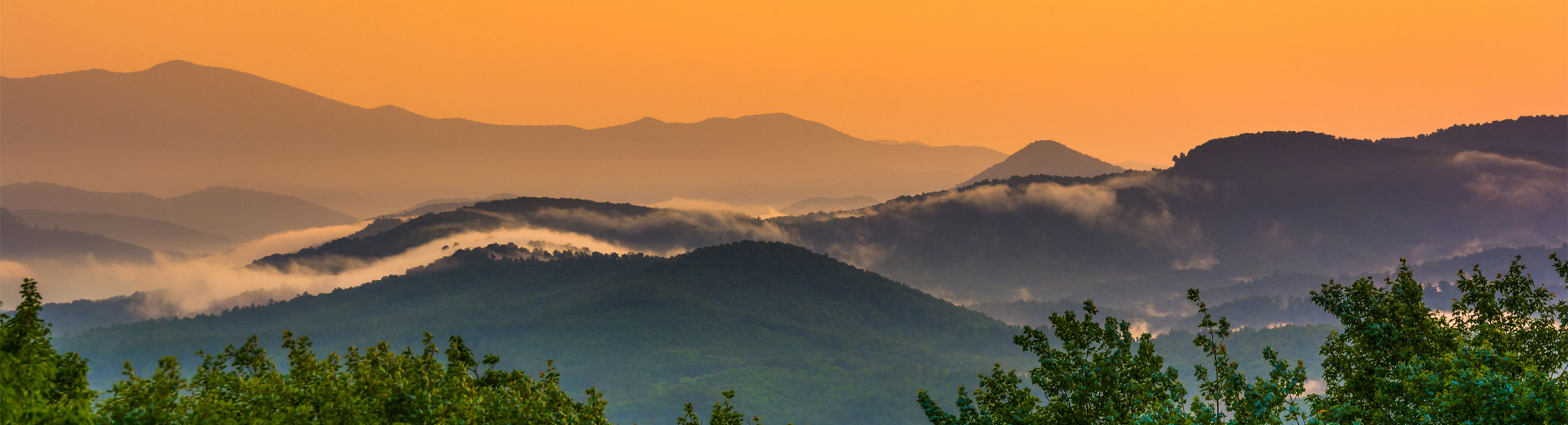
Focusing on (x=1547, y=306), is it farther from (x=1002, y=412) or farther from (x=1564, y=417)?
(x=1002, y=412)

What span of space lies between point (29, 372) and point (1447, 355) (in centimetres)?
5207

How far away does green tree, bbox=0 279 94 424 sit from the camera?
34.3 metres

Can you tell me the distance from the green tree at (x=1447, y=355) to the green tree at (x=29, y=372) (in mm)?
44682

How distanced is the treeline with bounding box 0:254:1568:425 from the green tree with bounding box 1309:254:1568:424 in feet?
0.25

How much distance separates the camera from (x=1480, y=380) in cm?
3200

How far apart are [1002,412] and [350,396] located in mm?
27366

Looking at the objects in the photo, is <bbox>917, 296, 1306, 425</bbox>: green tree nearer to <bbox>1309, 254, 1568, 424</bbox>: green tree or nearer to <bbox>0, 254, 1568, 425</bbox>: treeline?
<bbox>0, 254, 1568, 425</bbox>: treeline

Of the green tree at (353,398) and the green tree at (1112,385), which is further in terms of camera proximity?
the green tree at (353,398)

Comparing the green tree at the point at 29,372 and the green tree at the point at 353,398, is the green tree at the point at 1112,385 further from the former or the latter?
the green tree at the point at 29,372

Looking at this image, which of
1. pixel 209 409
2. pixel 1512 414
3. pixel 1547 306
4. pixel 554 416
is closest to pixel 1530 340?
pixel 1547 306

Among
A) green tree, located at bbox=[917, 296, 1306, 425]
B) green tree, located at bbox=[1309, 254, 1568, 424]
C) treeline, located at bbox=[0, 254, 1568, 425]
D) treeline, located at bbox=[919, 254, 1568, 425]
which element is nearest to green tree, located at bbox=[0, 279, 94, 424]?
treeline, located at bbox=[0, 254, 1568, 425]

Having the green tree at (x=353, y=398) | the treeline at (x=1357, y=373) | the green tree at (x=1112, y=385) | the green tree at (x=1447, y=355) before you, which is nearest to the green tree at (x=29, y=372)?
the green tree at (x=353, y=398)

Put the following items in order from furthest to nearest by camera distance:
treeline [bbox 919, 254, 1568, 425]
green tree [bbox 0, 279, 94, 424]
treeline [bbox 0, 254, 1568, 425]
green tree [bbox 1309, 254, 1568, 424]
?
treeline [bbox 0, 254, 1568, 425] → green tree [bbox 0, 279, 94, 424] → treeline [bbox 919, 254, 1568, 425] → green tree [bbox 1309, 254, 1568, 424]

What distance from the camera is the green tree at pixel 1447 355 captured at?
3241 centimetres
